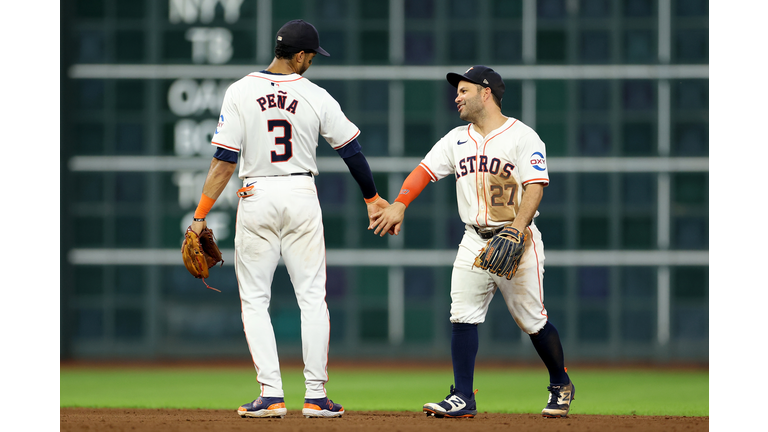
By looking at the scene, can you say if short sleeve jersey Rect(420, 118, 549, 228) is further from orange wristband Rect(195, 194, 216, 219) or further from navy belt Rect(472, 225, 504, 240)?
orange wristband Rect(195, 194, 216, 219)

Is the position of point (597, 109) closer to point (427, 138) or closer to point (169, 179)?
point (427, 138)

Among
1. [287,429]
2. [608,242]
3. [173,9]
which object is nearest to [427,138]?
[608,242]

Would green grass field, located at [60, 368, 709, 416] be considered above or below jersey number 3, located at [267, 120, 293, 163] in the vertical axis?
below

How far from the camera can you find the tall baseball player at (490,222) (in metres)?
4.93

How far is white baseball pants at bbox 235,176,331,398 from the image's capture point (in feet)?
15.5

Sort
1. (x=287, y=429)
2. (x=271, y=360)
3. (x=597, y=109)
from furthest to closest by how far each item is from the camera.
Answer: (x=597, y=109), (x=271, y=360), (x=287, y=429)

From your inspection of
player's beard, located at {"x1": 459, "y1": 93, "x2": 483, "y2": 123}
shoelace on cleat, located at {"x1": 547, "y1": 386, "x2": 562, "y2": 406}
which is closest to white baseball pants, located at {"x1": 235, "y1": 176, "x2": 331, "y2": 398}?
player's beard, located at {"x1": 459, "y1": 93, "x2": 483, "y2": 123}

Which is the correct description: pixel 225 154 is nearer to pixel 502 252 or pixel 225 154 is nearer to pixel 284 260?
pixel 284 260

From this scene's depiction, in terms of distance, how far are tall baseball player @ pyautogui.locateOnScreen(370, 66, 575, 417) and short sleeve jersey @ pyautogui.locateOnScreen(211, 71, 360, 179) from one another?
25.2 inches

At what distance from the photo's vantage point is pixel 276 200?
4711 millimetres

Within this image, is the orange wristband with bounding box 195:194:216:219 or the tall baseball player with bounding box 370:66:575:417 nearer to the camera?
the orange wristband with bounding box 195:194:216:219

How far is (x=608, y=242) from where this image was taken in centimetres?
1125

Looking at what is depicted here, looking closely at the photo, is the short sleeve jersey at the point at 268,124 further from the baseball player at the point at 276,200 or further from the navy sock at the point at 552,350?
the navy sock at the point at 552,350

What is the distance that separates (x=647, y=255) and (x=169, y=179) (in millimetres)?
5916
